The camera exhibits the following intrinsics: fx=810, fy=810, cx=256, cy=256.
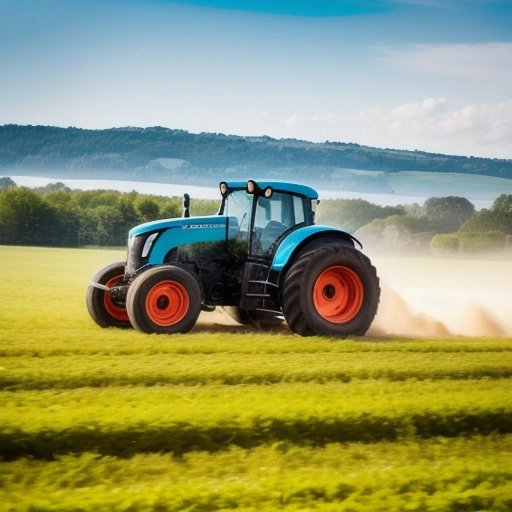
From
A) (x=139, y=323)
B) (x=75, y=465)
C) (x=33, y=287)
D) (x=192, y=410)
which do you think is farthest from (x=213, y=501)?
(x=33, y=287)

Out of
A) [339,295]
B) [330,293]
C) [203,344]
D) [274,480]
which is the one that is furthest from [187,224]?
[274,480]

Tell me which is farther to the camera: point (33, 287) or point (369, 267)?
point (33, 287)

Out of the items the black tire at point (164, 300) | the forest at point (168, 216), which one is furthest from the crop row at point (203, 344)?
the forest at point (168, 216)

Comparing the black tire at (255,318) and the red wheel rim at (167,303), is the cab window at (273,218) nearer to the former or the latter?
the red wheel rim at (167,303)

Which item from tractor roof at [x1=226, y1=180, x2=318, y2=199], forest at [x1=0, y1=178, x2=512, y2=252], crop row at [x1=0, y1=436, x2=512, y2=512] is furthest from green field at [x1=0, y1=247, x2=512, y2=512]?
forest at [x1=0, y1=178, x2=512, y2=252]

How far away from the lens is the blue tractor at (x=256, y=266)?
9.59 m

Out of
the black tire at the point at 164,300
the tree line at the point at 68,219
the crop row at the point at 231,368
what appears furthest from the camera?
the tree line at the point at 68,219

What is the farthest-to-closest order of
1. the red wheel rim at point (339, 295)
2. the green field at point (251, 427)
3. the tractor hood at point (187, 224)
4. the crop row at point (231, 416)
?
the tractor hood at point (187, 224) < the red wheel rim at point (339, 295) < the crop row at point (231, 416) < the green field at point (251, 427)

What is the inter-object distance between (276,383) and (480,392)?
6.00ft

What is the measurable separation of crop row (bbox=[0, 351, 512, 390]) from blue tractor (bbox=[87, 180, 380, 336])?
1032 mm

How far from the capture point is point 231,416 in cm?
604

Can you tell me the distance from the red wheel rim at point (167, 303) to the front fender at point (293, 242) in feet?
3.84

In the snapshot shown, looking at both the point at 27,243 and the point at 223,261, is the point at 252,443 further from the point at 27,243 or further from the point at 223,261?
the point at 27,243

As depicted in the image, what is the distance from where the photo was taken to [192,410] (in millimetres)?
6168
